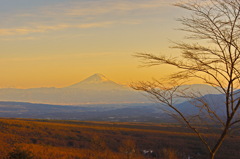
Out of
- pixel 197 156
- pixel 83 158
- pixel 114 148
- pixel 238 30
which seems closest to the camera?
pixel 238 30

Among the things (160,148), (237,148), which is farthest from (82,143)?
(237,148)

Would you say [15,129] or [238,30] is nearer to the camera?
[238,30]

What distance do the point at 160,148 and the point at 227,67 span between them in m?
40.9

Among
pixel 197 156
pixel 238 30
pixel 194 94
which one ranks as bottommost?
pixel 197 156

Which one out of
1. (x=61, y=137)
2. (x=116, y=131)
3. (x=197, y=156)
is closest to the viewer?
(x=197, y=156)

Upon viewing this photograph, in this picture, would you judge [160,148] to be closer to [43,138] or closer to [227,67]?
[43,138]

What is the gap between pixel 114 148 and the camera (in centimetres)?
4716

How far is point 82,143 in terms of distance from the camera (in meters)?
48.8

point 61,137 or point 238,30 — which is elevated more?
point 238,30

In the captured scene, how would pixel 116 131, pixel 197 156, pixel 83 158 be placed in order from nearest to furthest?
pixel 83 158
pixel 197 156
pixel 116 131

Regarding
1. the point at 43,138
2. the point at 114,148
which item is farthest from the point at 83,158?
the point at 43,138

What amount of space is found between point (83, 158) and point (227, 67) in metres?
21.9

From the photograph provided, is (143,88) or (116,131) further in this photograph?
(116,131)

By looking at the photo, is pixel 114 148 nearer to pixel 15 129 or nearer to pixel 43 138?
pixel 43 138
